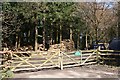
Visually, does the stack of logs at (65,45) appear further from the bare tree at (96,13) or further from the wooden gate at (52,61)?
the wooden gate at (52,61)

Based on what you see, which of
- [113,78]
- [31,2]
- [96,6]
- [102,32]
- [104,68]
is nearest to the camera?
[113,78]

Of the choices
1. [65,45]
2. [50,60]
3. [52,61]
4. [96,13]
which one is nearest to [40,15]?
[65,45]

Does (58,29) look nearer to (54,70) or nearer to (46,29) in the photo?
(46,29)

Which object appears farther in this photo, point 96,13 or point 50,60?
point 96,13

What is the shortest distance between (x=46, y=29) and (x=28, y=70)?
14.9 metres

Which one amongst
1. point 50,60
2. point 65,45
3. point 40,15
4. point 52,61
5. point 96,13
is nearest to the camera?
point 50,60

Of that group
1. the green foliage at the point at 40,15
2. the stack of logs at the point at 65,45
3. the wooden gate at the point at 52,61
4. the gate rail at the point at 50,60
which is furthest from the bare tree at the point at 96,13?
the wooden gate at the point at 52,61

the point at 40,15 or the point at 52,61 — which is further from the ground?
the point at 40,15

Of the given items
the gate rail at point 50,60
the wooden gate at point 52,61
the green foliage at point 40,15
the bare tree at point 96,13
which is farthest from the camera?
the bare tree at point 96,13

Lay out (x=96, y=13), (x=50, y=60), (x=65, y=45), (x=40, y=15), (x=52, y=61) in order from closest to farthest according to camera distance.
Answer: (x=50, y=60) → (x=52, y=61) → (x=40, y=15) → (x=96, y=13) → (x=65, y=45)

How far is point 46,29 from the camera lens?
27.6 meters

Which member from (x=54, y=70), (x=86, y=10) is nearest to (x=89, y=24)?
(x=86, y=10)

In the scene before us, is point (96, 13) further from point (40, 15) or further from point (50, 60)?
point (50, 60)

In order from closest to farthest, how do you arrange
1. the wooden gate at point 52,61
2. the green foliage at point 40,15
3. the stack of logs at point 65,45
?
1. the wooden gate at point 52,61
2. the green foliage at point 40,15
3. the stack of logs at point 65,45
